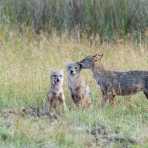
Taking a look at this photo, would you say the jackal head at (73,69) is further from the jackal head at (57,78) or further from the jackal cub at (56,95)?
the jackal cub at (56,95)

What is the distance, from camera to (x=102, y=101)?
10.8 meters

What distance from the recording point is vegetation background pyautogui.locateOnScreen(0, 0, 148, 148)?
8102mm

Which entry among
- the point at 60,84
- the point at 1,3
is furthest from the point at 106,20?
the point at 60,84

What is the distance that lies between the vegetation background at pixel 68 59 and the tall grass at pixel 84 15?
23mm

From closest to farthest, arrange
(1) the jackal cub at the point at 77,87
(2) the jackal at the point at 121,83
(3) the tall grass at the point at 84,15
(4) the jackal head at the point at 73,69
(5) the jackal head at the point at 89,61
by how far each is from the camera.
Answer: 1. (1) the jackal cub at the point at 77,87
2. (2) the jackal at the point at 121,83
3. (4) the jackal head at the point at 73,69
4. (5) the jackal head at the point at 89,61
5. (3) the tall grass at the point at 84,15

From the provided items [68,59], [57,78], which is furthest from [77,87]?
[68,59]

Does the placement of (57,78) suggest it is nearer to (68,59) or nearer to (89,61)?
(89,61)

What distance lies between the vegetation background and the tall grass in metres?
0.02

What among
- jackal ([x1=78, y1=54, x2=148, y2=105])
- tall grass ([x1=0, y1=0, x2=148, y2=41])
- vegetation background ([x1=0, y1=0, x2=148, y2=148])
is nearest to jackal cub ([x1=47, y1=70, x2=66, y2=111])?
vegetation background ([x1=0, y1=0, x2=148, y2=148])

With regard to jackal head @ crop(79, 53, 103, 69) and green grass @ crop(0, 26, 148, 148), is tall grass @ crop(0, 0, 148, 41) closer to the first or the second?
green grass @ crop(0, 26, 148, 148)

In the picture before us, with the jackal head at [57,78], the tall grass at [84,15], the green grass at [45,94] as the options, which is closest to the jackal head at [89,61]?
the green grass at [45,94]

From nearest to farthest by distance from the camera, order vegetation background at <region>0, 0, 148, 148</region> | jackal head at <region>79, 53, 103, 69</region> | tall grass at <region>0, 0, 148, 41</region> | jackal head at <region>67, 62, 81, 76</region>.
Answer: vegetation background at <region>0, 0, 148, 148</region> → jackal head at <region>67, 62, 81, 76</region> → jackal head at <region>79, 53, 103, 69</region> → tall grass at <region>0, 0, 148, 41</region>

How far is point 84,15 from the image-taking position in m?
16.4

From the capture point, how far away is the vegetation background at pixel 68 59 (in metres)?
8.10
